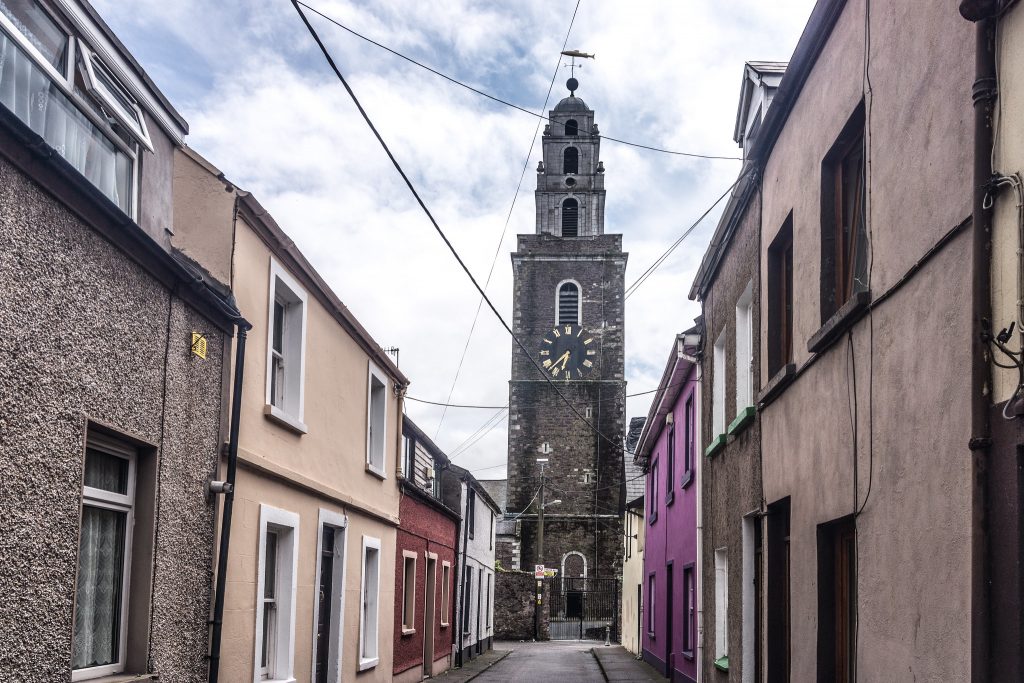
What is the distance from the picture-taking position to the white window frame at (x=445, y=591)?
22.6 metres

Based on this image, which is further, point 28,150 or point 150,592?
point 150,592

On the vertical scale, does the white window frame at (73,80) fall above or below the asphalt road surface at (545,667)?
above

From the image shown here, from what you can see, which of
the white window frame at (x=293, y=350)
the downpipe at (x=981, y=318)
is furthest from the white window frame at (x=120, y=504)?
the downpipe at (x=981, y=318)

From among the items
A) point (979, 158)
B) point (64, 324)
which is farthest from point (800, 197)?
point (64, 324)

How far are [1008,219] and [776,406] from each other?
17.1 feet

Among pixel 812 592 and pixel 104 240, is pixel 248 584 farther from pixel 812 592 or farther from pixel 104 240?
pixel 812 592

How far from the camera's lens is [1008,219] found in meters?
4.34

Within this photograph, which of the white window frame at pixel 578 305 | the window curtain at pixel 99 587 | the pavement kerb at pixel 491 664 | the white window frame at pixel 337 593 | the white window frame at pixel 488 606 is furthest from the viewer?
the white window frame at pixel 578 305

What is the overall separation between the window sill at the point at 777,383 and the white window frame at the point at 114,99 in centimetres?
501

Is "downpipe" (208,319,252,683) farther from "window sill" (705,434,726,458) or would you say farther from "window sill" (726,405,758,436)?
"window sill" (705,434,726,458)

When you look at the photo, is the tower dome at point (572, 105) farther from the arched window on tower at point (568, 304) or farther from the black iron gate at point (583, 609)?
the black iron gate at point (583, 609)

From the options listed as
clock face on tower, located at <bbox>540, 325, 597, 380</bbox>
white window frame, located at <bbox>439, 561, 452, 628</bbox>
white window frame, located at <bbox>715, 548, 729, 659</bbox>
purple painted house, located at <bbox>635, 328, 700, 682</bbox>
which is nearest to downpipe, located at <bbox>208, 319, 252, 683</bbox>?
white window frame, located at <bbox>715, 548, 729, 659</bbox>

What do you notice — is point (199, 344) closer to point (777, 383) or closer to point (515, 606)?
point (777, 383)

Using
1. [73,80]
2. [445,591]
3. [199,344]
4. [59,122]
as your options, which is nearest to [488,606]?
[445,591]
